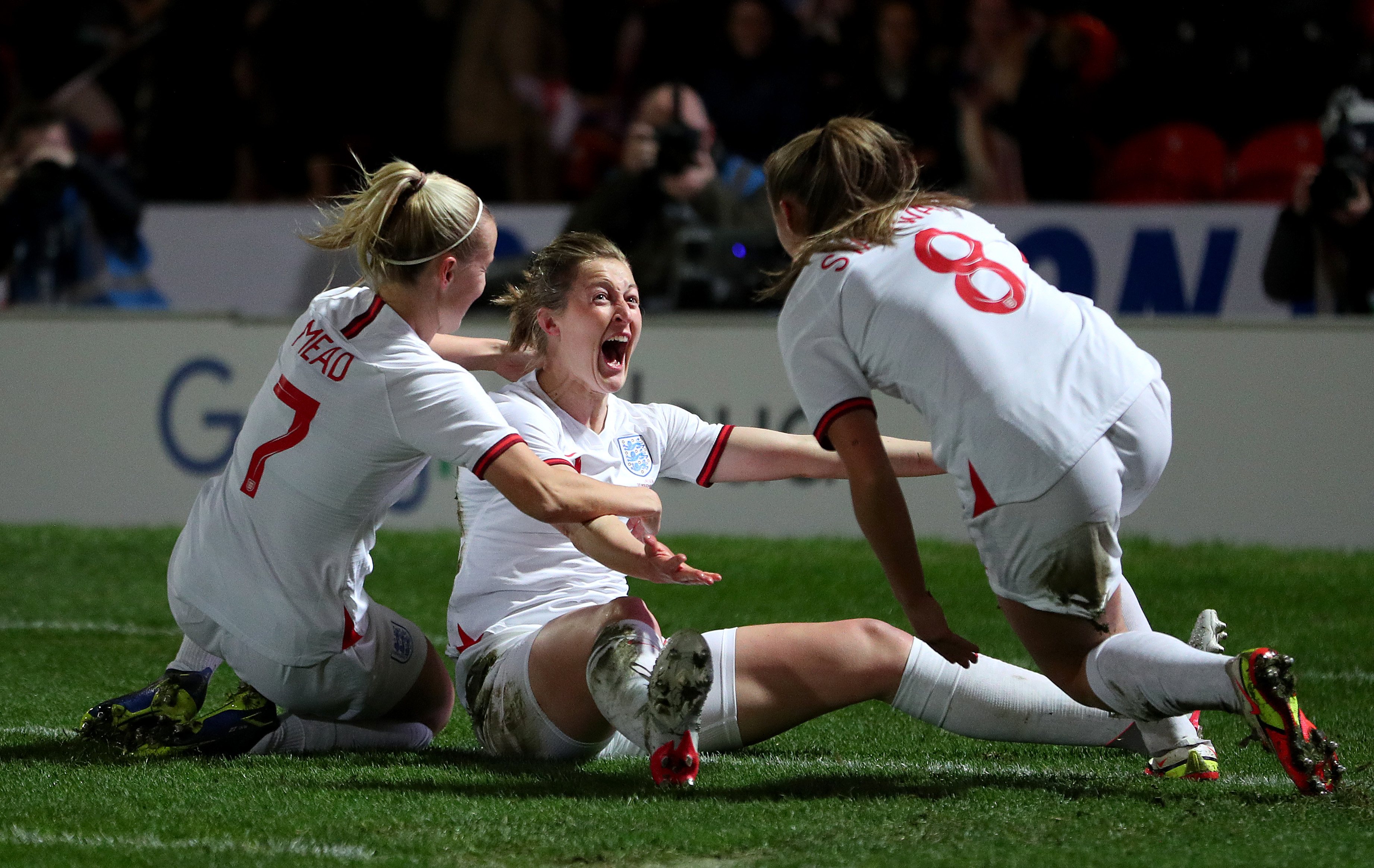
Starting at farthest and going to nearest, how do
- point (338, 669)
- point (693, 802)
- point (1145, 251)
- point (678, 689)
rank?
point (1145, 251) < point (338, 669) < point (693, 802) < point (678, 689)

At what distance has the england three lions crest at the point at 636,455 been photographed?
3949 mm

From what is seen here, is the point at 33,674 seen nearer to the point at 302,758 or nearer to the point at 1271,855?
the point at 302,758

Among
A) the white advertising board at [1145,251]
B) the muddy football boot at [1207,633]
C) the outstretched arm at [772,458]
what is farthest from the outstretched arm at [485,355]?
the white advertising board at [1145,251]

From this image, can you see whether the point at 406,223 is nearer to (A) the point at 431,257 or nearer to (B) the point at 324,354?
(A) the point at 431,257

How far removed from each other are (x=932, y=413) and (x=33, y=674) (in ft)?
10.4

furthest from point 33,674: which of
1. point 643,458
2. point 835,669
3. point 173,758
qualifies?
point 835,669

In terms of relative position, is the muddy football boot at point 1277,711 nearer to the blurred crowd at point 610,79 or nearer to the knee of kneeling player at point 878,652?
the knee of kneeling player at point 878,652

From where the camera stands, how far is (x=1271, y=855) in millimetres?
2775

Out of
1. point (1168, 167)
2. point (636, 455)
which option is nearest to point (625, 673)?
point (636, 455)

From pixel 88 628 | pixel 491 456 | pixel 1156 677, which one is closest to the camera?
pixel 1156 677

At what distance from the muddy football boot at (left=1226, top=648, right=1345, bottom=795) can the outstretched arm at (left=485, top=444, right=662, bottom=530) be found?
3.90 feet

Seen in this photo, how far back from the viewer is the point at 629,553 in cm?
328

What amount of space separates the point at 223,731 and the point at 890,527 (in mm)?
1716

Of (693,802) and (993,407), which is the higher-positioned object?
(993,407)
